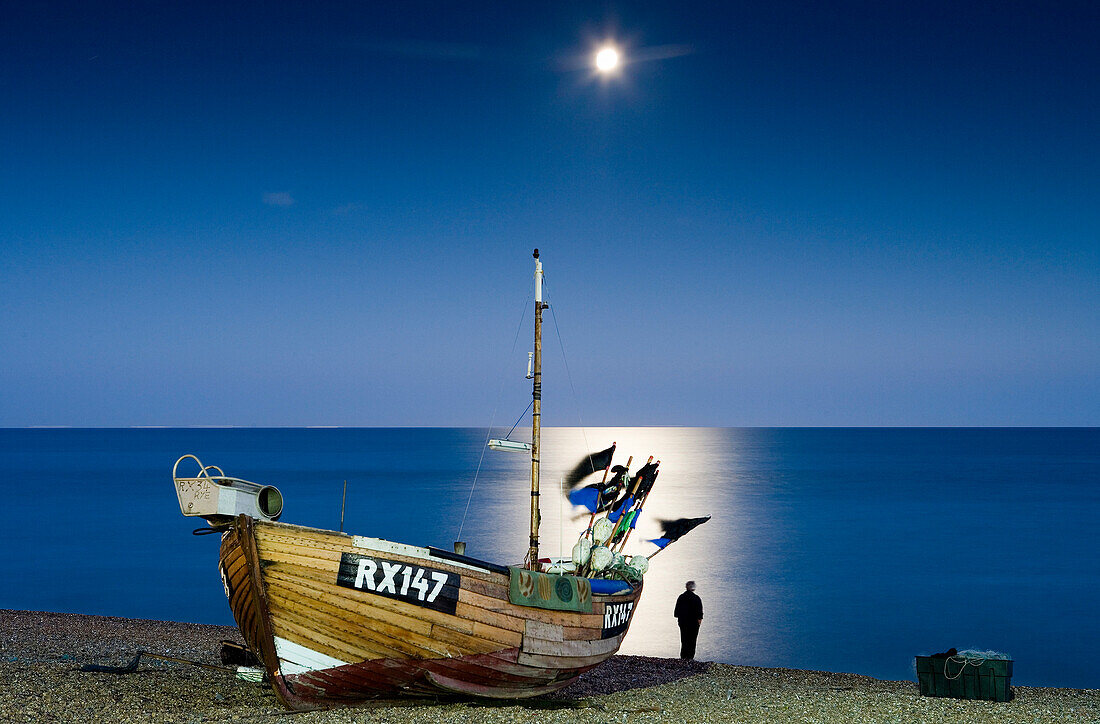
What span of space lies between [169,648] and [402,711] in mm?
9592

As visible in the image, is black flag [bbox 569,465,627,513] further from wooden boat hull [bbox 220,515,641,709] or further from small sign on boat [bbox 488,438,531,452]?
wooden boat hull [bbox 220,515,641,709]

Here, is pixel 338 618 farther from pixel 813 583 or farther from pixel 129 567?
pixel 129 567

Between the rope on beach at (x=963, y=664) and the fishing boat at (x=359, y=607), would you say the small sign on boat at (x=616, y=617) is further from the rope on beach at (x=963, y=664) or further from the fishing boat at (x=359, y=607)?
the rope on beach at (x=963, y=664)

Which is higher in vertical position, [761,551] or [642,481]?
[642,481]

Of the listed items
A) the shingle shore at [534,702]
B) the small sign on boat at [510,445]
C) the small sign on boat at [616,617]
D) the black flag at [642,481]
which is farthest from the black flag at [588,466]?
the shingle shore at [534,702]

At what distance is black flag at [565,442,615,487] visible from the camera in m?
17.1

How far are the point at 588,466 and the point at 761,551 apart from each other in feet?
119

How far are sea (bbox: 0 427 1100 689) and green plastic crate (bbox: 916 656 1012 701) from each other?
22.6ft

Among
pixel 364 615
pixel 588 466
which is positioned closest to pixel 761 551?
pixel 588 466

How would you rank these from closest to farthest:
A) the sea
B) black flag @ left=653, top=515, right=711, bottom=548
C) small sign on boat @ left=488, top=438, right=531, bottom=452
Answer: small sign on boat @ left=488, top=438, right=531, bottom=452
black flag @ left=653, top=515, right=711, bottom=548
the sea

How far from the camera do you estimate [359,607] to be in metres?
11.5

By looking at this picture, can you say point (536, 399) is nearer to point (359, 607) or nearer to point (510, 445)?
point (510, 445)

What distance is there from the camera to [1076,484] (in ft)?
324

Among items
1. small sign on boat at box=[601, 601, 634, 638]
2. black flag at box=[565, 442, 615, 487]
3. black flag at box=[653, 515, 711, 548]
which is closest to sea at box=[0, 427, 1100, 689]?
black flag at box=[565, 442, 615, 487]
